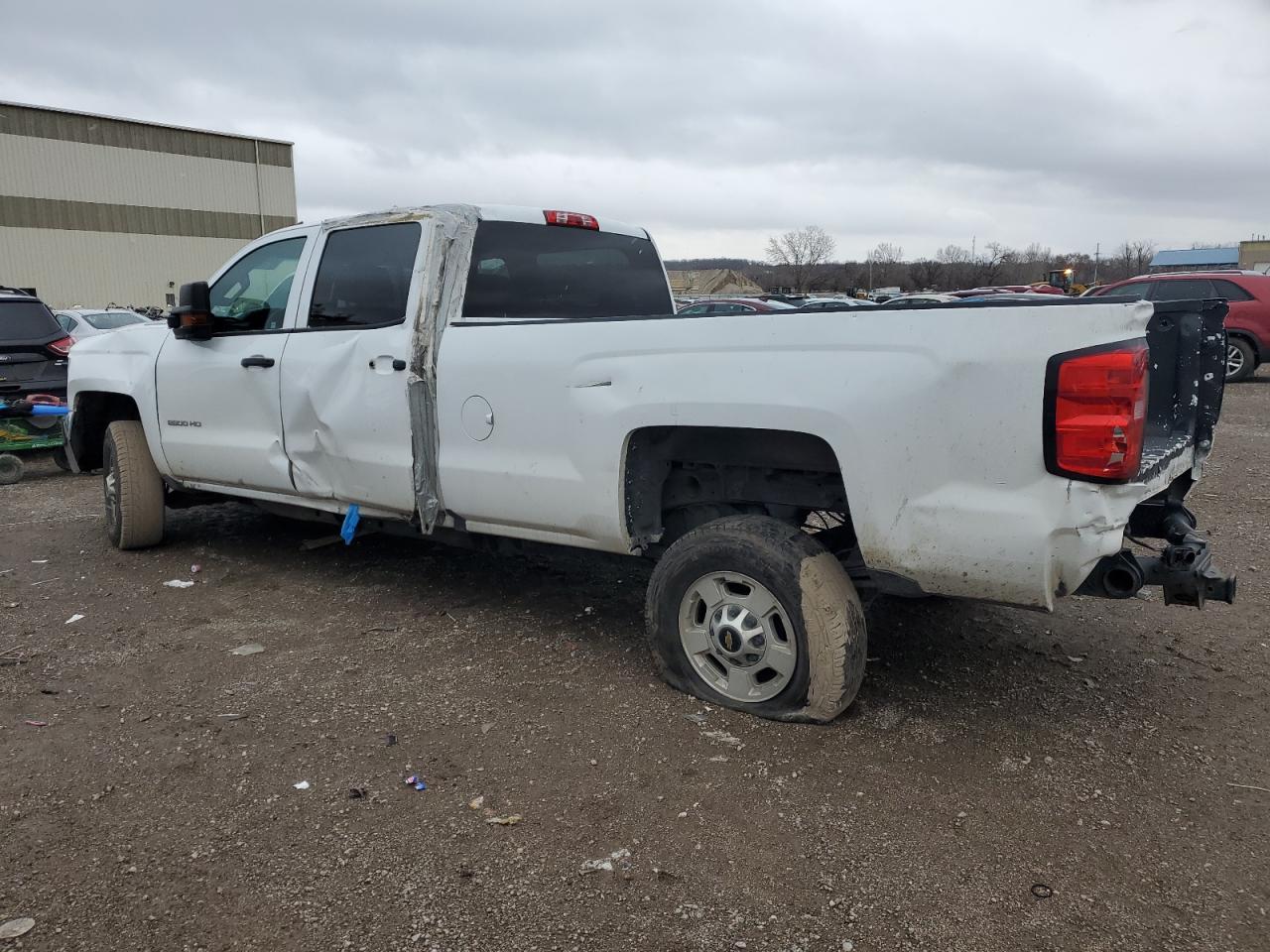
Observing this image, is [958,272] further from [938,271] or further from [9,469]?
[9,469]

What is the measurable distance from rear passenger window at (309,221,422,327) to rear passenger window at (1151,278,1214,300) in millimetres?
13438

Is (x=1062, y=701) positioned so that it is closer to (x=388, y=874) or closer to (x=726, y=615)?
(x=726, y=615)

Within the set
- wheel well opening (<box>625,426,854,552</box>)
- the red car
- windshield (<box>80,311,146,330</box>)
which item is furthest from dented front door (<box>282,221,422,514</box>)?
the red car

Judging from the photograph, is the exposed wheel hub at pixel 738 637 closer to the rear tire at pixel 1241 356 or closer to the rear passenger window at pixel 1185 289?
the rear passenger window at pixel 1185 289

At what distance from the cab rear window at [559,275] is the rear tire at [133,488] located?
2.79 meters

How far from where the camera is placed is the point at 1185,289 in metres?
14.7

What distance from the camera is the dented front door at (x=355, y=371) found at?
4289 mm

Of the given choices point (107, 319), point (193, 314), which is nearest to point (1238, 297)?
point (193, 314)

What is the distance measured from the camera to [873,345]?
3021mm

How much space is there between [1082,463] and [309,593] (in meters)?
3.98

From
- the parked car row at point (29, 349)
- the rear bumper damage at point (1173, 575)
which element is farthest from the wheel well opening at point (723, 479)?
the parked car row at point (29, 349)

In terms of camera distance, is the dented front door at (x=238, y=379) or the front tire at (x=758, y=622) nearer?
the front tire at (x=758, y=622)

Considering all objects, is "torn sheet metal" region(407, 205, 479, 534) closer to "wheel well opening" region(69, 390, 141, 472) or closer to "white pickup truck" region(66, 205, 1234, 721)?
"white pickup truck" region(66, 205, 1234, 721)

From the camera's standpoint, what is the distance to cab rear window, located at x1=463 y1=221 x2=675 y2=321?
4.43m
